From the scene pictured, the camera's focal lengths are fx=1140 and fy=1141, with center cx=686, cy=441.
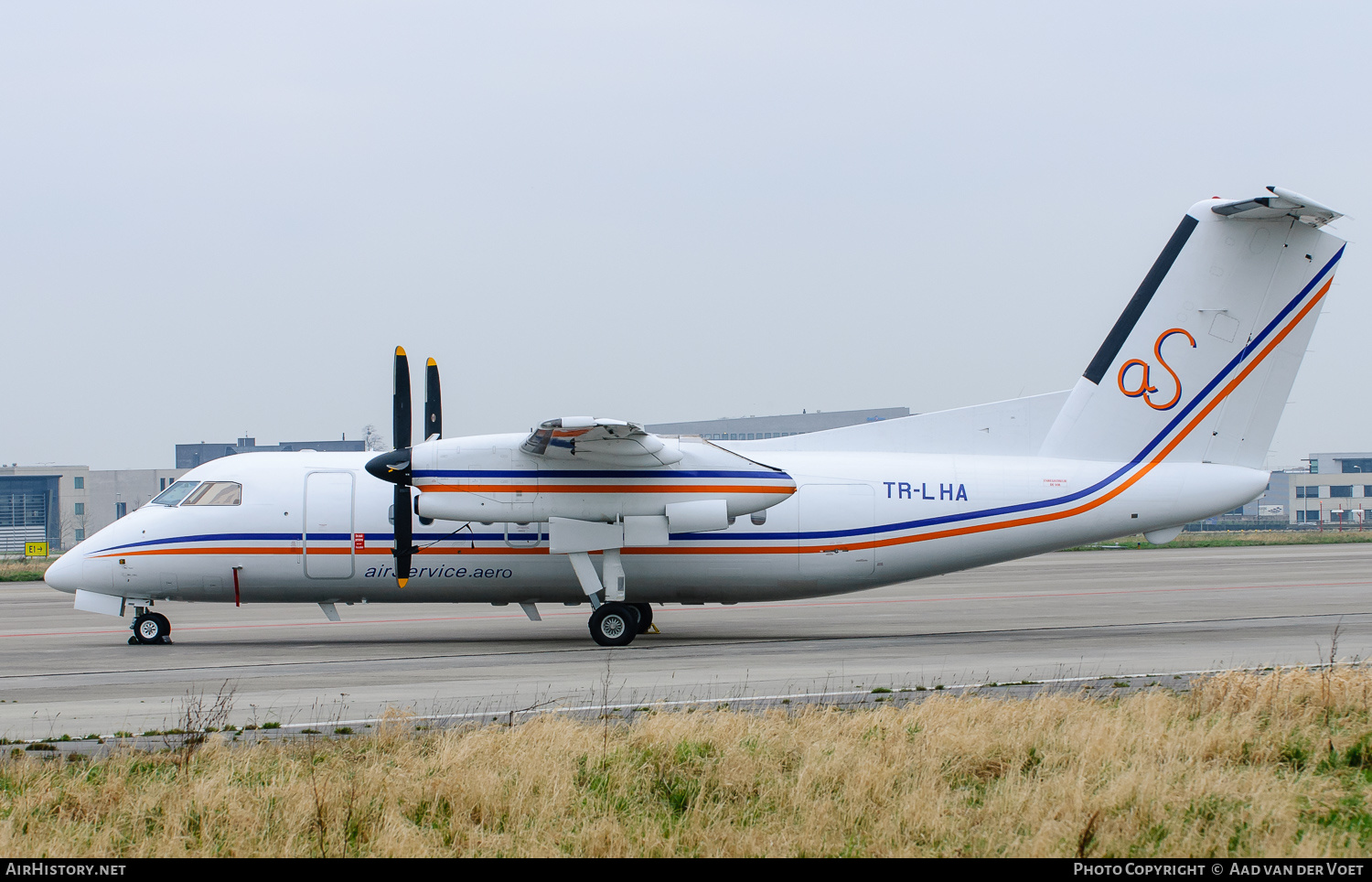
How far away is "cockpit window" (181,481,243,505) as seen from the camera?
19203 millimetres

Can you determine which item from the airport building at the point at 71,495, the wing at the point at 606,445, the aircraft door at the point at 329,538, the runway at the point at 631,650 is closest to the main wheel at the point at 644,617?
the runway at the point at 631,650

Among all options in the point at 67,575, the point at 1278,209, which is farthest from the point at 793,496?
the point at 67,575

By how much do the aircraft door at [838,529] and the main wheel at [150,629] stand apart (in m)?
10.8

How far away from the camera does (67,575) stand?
62.7 feet

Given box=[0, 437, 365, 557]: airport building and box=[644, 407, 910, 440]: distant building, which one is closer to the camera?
box=[0, 437, 365, 557]: airport building

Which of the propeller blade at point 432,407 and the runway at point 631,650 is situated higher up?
the propeller blade at point 432,407

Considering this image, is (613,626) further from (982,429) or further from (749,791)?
(749,791)

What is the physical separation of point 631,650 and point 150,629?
834 cm

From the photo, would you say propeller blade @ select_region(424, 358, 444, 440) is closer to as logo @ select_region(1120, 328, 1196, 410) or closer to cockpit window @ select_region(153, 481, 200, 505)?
cockpit window @ select_region(153, 481, 200, 505)

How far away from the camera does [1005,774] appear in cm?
811

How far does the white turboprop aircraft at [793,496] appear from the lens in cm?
1761

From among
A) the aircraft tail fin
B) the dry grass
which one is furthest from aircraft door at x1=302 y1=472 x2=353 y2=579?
the aircraft tail fin

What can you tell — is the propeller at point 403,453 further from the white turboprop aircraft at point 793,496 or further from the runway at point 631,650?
the runway at point 631,650

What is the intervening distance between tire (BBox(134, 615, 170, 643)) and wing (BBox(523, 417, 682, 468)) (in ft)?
24.0
